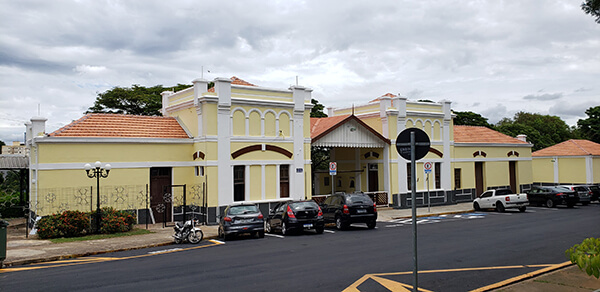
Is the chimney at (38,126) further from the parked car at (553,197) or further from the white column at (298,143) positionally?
the parked car at (553,197)

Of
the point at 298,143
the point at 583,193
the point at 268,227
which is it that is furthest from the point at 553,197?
the point at 268,227

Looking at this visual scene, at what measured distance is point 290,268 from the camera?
1123cm

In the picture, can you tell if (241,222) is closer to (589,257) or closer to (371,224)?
(371,224)

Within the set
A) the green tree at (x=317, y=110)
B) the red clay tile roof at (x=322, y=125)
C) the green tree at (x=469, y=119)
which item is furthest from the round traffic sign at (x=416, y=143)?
the green tree at (x=469, y=119)

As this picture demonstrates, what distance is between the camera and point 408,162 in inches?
1153

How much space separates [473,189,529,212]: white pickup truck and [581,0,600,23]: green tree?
17996 mm

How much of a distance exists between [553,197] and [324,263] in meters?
21.4

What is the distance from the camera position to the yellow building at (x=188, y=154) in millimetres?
19406

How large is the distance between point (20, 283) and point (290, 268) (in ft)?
20.2

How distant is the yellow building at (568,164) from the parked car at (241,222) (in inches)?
1248

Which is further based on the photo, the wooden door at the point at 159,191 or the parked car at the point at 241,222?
the wooden door at the point at 159,191

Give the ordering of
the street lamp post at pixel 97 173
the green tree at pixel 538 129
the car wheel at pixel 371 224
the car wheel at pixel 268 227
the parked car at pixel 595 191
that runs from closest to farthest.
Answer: the street lamp post at pixel 97 173 → the car wheel at pixel 268 227 → the car wheel at pixel 371 224 → the parked car at pixel 595 191 → the green tree at pixel 538 129

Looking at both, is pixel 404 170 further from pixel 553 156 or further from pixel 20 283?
pixel 20 283

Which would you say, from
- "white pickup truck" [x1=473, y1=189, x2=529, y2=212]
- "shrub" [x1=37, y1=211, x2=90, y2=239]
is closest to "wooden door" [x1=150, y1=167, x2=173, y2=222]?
"shrub" [x1=37, y1=211, x2=90, y2=239]
